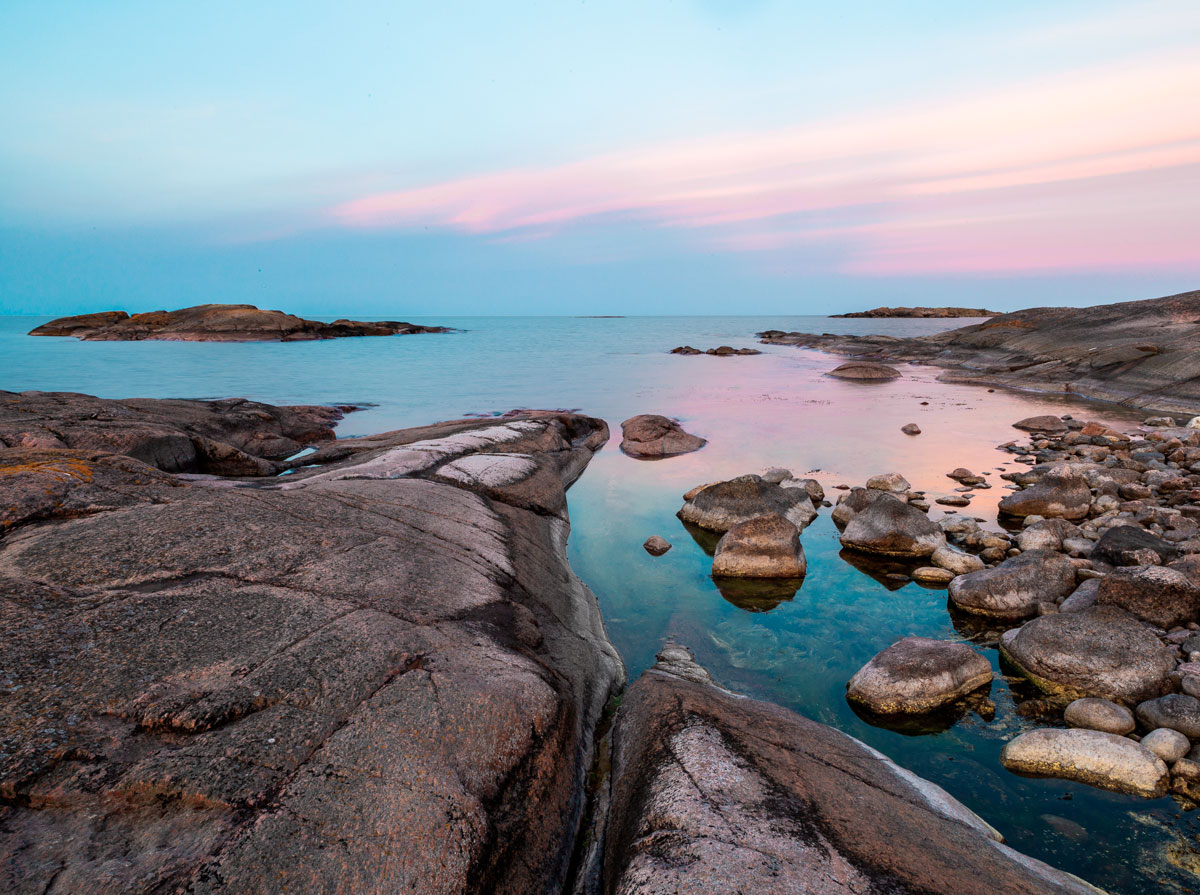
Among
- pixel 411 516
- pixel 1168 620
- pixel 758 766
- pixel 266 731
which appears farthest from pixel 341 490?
pixel 1168 620

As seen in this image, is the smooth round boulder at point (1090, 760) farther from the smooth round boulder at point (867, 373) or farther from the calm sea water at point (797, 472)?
the smooth round boulder at point (867, 373)

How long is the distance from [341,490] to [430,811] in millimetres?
4860

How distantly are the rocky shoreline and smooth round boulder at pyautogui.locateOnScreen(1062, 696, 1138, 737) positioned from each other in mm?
1888

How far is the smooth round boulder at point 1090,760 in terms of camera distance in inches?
170

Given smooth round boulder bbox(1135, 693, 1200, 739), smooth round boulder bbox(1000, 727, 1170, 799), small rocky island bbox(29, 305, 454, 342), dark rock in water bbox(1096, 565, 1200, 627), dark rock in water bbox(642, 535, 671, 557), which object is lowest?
dark rock in water bbox(642, 535, 671, 557)

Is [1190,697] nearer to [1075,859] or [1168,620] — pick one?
[1168,620]

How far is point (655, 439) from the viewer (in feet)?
56.9

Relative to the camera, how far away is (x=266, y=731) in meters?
3.20

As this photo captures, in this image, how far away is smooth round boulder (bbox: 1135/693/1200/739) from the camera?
4652 mm

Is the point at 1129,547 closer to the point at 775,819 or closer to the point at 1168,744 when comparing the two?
the point at 1168,744

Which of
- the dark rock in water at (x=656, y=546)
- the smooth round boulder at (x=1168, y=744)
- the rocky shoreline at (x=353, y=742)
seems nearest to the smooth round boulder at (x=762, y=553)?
the dark rock in water at (x=656, y=546)

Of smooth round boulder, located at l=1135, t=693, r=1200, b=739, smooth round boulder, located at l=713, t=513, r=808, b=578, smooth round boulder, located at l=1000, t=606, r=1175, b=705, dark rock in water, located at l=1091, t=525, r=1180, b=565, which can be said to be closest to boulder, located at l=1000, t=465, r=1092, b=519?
dark rock in water, located at l=1091, t=525, r=1180, b=565

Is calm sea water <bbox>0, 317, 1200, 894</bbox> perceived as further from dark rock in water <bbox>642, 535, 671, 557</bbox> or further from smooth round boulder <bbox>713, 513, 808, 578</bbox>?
smooth round boulder <bbox>713, 513, 808, 578</bbox>

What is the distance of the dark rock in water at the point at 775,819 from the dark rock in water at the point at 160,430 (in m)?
7.05
